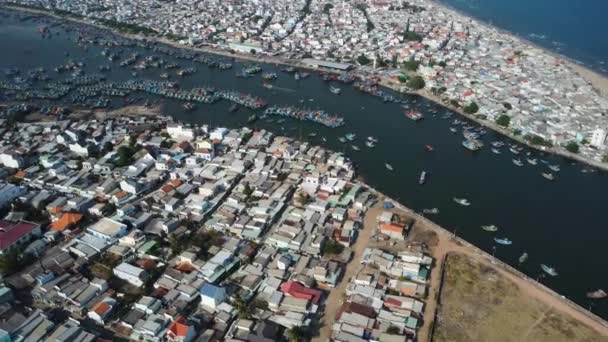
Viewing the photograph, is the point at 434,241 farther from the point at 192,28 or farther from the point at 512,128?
the point at 192,28

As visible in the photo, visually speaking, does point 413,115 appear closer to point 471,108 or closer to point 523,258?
point 471,108

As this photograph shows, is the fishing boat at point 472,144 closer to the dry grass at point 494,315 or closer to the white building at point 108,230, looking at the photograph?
the dry grass at point 494,315

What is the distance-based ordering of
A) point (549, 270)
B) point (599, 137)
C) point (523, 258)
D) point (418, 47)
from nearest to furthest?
point (549, 270) → point (523, 258) → point (599, 137) → point (418, 47)

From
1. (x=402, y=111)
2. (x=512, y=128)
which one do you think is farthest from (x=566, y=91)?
(x=402, y=111)

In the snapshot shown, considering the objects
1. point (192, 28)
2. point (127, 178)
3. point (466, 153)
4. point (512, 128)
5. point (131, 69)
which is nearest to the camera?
point (127, 178)

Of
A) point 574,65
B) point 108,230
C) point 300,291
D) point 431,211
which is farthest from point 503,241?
point 574,65
